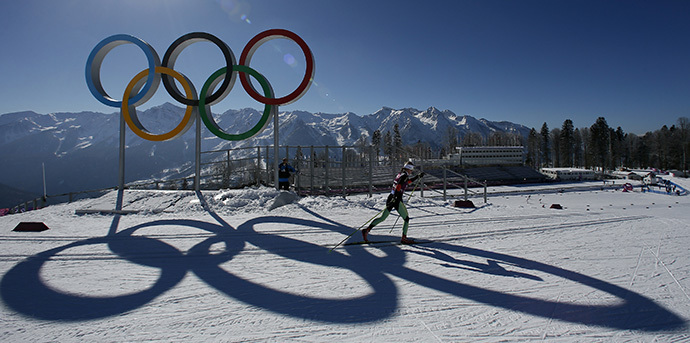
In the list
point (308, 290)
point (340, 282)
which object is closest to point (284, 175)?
point (340, 282)

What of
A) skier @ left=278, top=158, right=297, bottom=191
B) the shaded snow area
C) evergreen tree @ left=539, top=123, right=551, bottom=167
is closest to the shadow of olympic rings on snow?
the shaded snow area

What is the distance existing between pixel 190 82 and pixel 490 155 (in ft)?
200

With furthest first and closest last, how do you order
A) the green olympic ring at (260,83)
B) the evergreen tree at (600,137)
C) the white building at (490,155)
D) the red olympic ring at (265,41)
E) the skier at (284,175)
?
the evergreen tree at (600,137) < the white building at (490,155) < the skier at (284,175) < the green olympic ring at (260,83) < the red olympic ring at (265,41)

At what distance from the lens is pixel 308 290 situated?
4.12 m

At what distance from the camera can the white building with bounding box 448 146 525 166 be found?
59.1 m

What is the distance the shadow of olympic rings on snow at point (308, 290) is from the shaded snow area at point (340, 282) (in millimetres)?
25

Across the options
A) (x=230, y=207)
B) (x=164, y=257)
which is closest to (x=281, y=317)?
(x=164, y=257)

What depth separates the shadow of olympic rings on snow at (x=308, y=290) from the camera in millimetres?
3469

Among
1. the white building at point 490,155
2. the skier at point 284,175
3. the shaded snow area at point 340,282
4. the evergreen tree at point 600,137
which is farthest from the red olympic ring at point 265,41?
the evergreen tree at point 600,137

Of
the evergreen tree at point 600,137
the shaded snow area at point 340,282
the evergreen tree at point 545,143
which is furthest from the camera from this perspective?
the evergreen tree at point 545,143

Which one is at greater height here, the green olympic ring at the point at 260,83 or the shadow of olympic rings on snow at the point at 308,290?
the green olympic ring at the point at 260,83

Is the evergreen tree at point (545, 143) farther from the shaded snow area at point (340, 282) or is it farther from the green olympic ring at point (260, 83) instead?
the green olympic ring at point (260, 83)

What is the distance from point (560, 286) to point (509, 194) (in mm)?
26081

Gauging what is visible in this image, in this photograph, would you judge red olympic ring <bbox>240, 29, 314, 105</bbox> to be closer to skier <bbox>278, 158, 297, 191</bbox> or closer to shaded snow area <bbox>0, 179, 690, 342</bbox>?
skier <bbox>278, 158, 297, 191</bbox>
